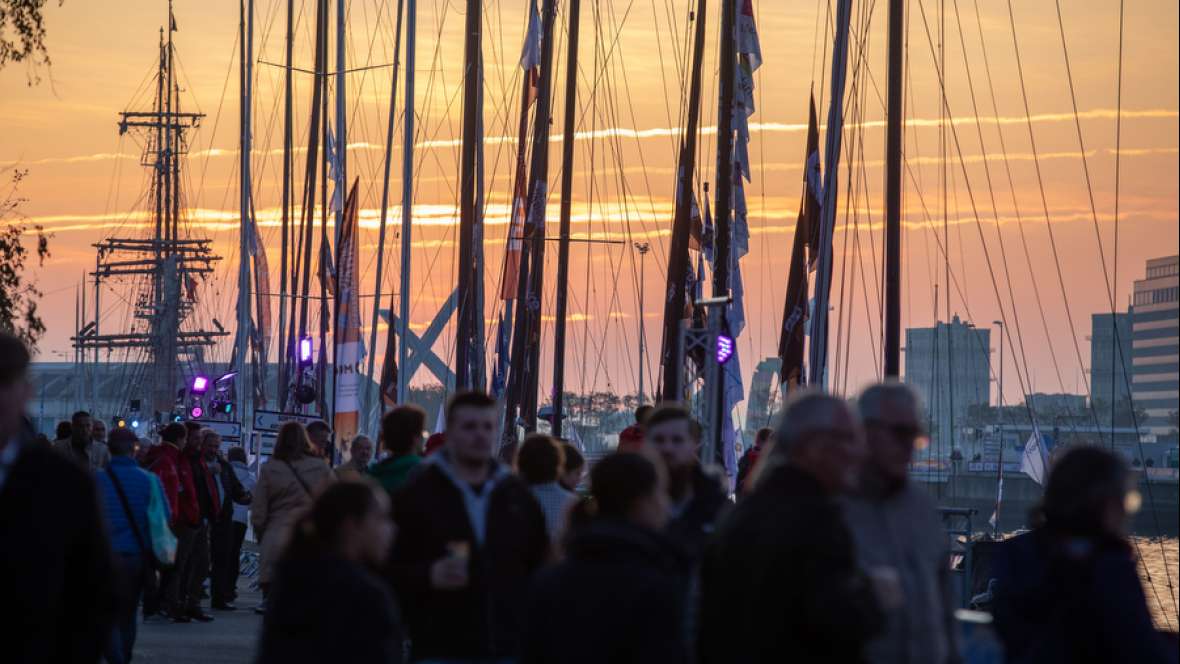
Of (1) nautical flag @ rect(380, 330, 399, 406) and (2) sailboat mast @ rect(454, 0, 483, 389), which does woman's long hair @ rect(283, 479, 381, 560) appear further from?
(1) nautical flag @ rect(380, 330, 399, 406)

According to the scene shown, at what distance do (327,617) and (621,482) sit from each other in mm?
1137

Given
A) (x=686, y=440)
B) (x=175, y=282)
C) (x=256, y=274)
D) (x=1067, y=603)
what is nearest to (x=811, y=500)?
(x=1067, y=603)

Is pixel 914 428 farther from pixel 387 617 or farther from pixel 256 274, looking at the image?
pixel 256 274

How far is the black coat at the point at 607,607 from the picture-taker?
679cm

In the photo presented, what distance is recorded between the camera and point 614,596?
681cm

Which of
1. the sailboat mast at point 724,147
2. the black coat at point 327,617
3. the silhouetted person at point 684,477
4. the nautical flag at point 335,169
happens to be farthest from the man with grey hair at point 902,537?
the nautical flag at point 335,169

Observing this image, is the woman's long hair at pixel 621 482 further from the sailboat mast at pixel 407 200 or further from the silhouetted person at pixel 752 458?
the sailboat mast at pixel 407 200

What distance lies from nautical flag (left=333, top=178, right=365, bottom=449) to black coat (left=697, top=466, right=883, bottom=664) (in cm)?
2169

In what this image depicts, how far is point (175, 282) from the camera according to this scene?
117 metres

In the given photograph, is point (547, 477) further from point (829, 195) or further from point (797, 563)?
point (829, 195)

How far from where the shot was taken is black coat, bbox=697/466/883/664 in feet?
19.7

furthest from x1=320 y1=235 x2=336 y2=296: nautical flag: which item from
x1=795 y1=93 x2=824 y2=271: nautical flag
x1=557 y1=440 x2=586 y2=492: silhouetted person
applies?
x1=557 y1=440 x2=586 y2=492: silhouetted person

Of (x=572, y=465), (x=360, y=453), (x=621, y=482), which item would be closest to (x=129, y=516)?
(x=572, y=465)

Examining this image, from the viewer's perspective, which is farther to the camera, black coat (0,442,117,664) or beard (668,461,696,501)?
beard (668,461,696,501)
